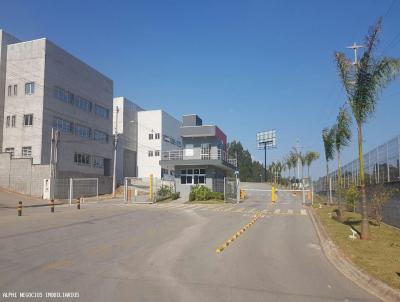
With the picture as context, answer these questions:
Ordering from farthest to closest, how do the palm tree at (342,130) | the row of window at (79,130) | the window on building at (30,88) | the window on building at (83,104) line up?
1. the window on building at (83,104)
2. the row of window at (79,130)
3. the window on building at (30,88)
4. the palm tree at (342,130)

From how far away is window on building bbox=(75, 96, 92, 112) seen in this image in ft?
177

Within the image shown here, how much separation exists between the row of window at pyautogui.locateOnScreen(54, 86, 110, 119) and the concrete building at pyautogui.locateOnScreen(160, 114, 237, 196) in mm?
13478

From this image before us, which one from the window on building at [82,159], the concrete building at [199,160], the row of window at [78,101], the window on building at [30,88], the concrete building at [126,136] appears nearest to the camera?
the window on building at [30,88]

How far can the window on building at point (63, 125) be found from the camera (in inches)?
1933

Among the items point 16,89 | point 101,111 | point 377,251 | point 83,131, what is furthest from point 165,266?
point 101,111

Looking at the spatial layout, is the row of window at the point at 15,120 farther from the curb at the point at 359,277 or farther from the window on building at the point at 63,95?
the curb at the point at 359,277

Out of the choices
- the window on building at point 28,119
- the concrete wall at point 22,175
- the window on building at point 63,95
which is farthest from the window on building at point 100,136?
the concrete wall at point 22,175

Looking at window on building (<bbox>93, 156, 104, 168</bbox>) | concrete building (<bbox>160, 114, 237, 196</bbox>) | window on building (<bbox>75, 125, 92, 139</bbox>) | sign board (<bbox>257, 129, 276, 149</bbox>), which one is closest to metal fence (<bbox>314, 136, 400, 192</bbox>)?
concrete building (<bbox>160, 114, 237, 196</bbox>)

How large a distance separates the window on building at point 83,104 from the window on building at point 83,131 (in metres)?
2.56

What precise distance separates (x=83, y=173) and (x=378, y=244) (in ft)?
141

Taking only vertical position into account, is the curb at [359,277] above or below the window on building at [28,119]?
below

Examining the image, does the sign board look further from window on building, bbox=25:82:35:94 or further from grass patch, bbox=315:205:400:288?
grass patch, bbox=315:205:400:288

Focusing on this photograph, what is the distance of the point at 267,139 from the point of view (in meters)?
118

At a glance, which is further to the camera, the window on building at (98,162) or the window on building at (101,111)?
the window on building at (101,111)
